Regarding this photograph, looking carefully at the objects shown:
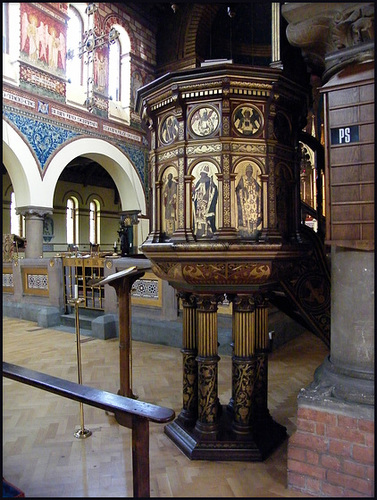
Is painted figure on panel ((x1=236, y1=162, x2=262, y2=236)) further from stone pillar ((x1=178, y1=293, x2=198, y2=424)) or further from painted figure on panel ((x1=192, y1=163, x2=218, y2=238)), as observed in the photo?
stone pillar ((x1=178, y1=293, x2=198, y2=424))

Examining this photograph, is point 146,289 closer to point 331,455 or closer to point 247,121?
point 247,121

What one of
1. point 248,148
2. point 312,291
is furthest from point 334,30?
point 312,291

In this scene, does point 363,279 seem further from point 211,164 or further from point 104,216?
point 104,216

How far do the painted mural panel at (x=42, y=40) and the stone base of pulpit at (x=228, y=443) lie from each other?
33.6 ft

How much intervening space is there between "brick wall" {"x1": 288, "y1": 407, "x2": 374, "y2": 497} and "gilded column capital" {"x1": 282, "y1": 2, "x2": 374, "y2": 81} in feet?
6.21

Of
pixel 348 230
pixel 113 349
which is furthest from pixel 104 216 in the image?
pixel 348 230

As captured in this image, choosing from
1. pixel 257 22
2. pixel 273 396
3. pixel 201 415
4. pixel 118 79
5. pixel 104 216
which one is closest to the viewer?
pixel 201 415

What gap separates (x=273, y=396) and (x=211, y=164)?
2.38m

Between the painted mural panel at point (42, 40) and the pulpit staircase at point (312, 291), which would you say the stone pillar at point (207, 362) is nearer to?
the pulpit staircase at point (312, 291)

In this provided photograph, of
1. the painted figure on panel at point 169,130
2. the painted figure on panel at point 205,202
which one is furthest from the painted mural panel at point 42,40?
the painted figure on panel at point 205,202

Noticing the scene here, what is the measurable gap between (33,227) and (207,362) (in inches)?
346

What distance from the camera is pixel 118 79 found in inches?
492

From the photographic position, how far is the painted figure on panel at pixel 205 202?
238cm

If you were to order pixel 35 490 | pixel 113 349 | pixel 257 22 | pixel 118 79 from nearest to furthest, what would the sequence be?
pixel 35 490
pixel 113 349
pixel 257 22
pixel 118 79
